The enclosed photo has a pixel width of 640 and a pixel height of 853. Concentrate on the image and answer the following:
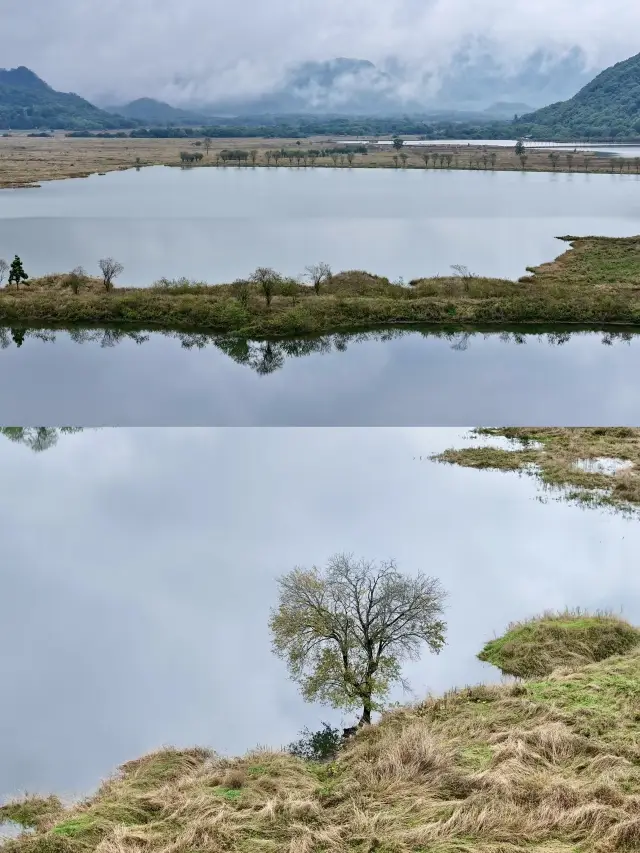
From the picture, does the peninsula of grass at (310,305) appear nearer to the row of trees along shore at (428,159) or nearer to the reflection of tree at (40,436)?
the reflection of tree at (40,436)

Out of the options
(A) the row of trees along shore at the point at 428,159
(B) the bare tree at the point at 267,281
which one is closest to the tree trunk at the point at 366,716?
(B) the bare tree at the point at 267,281

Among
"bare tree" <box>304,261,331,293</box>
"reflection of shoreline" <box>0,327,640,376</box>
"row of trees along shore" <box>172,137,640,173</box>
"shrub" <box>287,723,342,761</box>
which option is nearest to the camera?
"shrub" <box>287,723,342,761</box>

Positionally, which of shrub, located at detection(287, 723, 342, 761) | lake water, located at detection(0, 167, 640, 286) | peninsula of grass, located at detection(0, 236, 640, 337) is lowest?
shrub, located at detection(287, 723, 342, 761)

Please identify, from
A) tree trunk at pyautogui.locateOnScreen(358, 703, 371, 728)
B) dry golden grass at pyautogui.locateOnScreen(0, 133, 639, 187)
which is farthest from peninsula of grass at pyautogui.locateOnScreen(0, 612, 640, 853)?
dry golden grass at pyautogui.locateOnScreen(0, 133, 639, 187)

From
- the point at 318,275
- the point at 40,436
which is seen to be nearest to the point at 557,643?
the point at 40,436

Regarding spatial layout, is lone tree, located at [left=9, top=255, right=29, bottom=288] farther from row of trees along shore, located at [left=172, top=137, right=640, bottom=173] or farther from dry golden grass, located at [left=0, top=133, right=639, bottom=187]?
row of trees along shore, located at [left=172, top=137, right=640, bottom=173]

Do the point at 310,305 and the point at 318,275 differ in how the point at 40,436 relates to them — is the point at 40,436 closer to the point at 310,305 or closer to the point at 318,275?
the point at 310,305

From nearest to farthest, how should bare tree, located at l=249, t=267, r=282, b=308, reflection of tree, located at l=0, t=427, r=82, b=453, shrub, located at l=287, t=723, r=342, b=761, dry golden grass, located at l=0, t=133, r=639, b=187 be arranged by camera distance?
shrub, located at l=287, t=723, r=342, b=761, reflection of tree, located at l=0, t=427, r=82, b=453, bare tree, located at l=249, t=267, r=282, b=308, dry golden grass, located at l=0, t=133, r=639, b=187

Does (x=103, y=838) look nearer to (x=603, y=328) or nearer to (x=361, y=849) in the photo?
(x=361, y=849)
